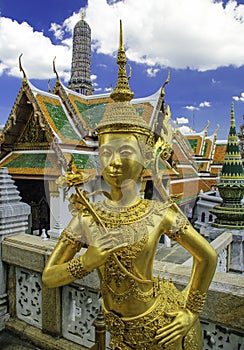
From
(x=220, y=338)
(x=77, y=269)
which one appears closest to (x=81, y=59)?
(x=220, y=338)

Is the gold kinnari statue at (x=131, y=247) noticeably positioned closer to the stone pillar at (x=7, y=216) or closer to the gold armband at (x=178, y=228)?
the gold armband at (x=178, y=228)

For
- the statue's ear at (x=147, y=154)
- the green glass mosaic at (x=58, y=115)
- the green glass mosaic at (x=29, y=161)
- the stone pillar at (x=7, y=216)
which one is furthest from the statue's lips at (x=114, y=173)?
the green glass mosaic at (x=58, y=115)

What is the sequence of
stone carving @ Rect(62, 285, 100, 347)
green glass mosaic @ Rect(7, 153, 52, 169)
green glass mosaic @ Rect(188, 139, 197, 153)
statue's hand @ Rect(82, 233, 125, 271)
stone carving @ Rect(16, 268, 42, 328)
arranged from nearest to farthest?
statue's hand @ Rect(82, 233, 125, 271) → stone carving @ Rect(62, 285, 100, 347) → stone carving @ Rect(16, 268, 42, 328) → green glass mosaic @ Rect(7, 153, 52, 169) → green glass mosaic @ Rect(188, 139, 197, 153)

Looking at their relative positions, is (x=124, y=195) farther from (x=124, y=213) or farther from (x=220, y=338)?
(x=220, y=338)

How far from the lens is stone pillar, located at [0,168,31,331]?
3367mm

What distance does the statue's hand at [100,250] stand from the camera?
152 centimetres

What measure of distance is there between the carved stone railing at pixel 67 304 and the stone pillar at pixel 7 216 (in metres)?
0.07

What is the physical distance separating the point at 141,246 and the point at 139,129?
656mm

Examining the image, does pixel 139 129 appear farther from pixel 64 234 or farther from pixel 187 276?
pixel 187 276

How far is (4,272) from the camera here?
11.2 ft

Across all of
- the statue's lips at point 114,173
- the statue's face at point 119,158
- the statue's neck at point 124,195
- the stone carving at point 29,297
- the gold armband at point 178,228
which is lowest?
the stone carving at point 29,297

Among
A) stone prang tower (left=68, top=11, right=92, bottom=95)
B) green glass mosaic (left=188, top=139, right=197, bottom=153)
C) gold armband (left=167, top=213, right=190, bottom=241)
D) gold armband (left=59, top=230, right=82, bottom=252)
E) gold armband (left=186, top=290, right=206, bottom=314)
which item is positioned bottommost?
gold armband (left=186, top=290, right=206, bottom=314)

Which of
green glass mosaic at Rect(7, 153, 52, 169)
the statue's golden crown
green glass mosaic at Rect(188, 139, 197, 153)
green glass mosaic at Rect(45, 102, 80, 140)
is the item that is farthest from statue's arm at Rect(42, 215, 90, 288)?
green glass mosaic at Rect(188, 139, 197, 153)

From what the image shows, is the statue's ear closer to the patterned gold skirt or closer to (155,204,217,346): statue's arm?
(155,204,217,346): statue's arm
